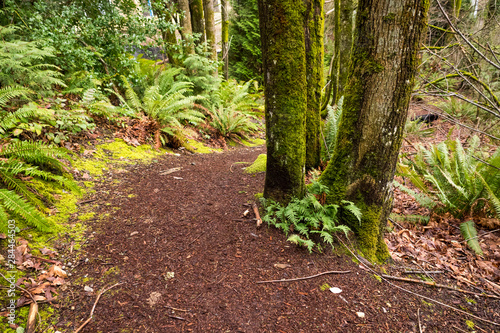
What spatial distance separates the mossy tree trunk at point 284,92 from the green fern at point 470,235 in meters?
2.33

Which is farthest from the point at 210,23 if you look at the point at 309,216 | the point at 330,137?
the point at 309,216

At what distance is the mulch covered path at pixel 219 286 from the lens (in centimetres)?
174

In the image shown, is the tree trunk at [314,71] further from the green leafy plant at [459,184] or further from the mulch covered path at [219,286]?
the mulch covered path at [219,286]

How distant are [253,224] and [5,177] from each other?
245 centimetres

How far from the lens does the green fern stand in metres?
2.92

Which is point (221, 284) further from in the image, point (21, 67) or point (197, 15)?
point (197, 15)

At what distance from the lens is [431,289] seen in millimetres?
2318

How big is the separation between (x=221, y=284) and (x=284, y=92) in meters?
1.93

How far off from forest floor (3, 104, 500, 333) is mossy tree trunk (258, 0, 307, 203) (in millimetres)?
612

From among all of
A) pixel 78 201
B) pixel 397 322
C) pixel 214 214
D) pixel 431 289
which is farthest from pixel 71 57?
pixel 431 289

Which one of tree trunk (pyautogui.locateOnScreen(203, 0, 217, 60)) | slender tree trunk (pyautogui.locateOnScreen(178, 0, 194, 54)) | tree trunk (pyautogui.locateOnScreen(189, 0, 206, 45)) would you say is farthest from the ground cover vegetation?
tree trunk (pyautogui.locateOnScreen(203, 0, 217, 60))

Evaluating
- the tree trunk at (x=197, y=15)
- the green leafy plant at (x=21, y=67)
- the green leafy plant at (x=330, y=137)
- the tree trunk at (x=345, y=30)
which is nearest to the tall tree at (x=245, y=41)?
the tree trunk at (x=197, y=15)

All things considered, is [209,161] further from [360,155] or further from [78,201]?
[360,155]

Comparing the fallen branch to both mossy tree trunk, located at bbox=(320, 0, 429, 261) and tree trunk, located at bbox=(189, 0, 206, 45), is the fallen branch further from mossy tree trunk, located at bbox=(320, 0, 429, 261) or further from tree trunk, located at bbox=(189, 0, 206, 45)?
tree trunk, located at bbox=(189, 0, 206, 45)
